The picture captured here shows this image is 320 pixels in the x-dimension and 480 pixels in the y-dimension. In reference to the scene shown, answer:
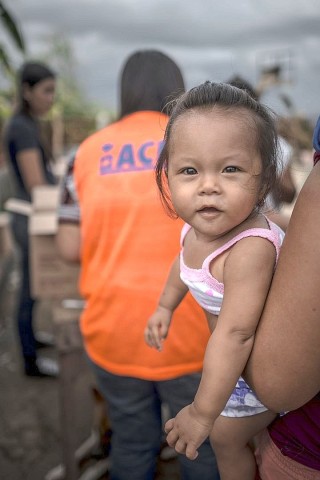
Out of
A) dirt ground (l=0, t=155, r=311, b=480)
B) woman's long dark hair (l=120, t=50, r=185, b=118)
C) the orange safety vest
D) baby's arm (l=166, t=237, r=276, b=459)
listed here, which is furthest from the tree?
baby's arm (l=166, t=237, r=276, b=459)

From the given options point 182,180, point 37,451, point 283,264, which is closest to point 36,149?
point 37,451

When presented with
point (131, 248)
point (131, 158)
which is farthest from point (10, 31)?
point (131, 248)

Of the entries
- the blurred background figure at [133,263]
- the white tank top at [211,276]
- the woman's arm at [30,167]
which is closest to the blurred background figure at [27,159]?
the woman's arm at [30,167]

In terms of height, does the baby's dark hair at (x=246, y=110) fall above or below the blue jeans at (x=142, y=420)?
above

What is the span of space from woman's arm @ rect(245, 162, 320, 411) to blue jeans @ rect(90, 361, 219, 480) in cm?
74

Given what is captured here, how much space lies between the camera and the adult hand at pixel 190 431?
96 cm

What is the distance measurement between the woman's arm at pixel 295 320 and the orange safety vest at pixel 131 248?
649 millimetres

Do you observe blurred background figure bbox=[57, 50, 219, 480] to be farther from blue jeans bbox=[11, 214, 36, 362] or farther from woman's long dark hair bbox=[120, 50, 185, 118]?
blue jeans bbox=[11, 214, 36, 362]

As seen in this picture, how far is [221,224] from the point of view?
0.97 m

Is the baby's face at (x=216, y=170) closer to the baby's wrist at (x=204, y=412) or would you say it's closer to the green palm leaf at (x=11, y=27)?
the baby's wrist at (x=204, y=412)

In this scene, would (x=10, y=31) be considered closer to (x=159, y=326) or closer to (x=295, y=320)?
(x=159, y=326)

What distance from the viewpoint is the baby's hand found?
134cm

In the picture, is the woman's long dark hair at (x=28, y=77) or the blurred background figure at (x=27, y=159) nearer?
the blurred background figure at (x=27, y=159)

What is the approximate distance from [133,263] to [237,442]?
628 mm
